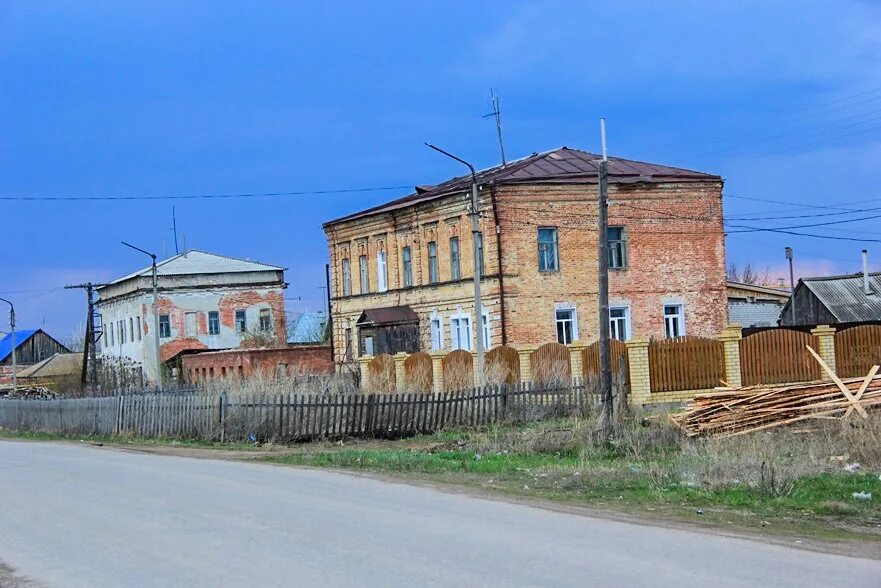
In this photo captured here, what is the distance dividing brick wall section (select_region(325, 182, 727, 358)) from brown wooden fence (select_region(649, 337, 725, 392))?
10179 mm

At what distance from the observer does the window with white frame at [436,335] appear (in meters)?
51.4

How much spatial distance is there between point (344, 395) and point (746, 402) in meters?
10.5

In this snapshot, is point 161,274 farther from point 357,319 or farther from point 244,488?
point 244,488

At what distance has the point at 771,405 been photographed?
22.1 metres

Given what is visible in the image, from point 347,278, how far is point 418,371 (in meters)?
18.9

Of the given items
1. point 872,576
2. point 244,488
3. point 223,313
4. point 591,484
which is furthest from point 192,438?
point 223,313

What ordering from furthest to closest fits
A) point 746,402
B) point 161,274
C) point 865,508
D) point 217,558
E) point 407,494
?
point 161,274 < point 746,402 < point 407,494 < point 865,508 < point 217,558

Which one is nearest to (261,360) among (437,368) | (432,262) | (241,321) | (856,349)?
(432,262)

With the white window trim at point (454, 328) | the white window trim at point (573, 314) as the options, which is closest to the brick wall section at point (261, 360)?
the white window trim at point (454, 328)

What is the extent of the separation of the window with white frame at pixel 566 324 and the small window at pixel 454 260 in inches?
188

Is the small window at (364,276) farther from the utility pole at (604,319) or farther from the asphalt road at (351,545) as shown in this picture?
the asphalt road at (351,545)

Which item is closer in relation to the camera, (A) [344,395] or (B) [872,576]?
(B) [872,576]

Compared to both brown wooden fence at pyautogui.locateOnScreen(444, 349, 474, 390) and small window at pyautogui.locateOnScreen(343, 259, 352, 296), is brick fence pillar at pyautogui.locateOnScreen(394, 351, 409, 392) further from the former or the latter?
small window at pyautogui.locateOnScreen(343, 259, 352, 296)

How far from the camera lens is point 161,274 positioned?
77500 millimetres
